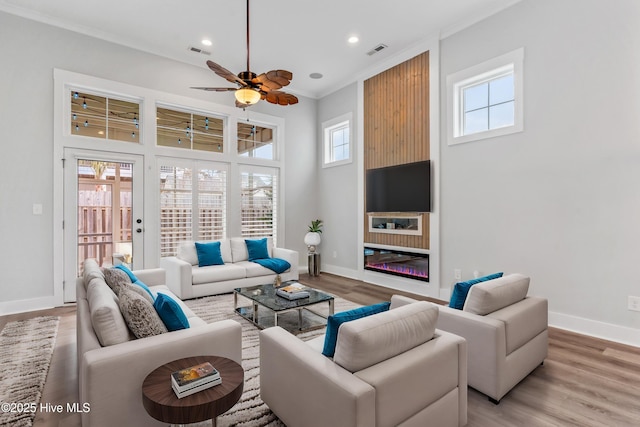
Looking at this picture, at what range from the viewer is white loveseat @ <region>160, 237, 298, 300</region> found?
14.5 ft

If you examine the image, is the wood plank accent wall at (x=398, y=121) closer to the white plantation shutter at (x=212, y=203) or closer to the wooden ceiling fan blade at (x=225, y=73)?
the white plantation shutter at (x=212, y=203)

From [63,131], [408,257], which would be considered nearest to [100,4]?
[63,131]

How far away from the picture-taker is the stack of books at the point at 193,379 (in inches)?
56.3

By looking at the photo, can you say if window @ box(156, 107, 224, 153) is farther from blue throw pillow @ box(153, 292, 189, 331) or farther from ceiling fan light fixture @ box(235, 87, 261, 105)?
blue throw pillow @ box(153, 292, 189, 331)

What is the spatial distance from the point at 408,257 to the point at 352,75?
139 inches

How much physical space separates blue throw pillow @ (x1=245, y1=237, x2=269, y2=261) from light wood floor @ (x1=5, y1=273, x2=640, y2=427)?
2.61 m

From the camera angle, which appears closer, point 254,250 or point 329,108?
point 254,250

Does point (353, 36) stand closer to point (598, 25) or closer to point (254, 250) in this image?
point (598, 25)

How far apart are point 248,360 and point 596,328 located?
348 cm

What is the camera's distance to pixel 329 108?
6.75 m

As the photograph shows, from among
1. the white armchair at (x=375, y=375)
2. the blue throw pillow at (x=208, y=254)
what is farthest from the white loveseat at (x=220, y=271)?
the white armchair at (x=375, y=375)

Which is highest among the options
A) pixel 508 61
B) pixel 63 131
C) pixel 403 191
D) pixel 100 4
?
pixel 100 4

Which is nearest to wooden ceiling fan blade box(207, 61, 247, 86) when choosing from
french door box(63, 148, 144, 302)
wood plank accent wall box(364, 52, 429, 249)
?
french door box(63, 148, 144, 302)

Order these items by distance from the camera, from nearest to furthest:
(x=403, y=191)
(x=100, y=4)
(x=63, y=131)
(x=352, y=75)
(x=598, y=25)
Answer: (x=598, y=25) → (x=100, y=4) → (x=63, y=131) → (x=403, y=191) → (x=352, y=75)
